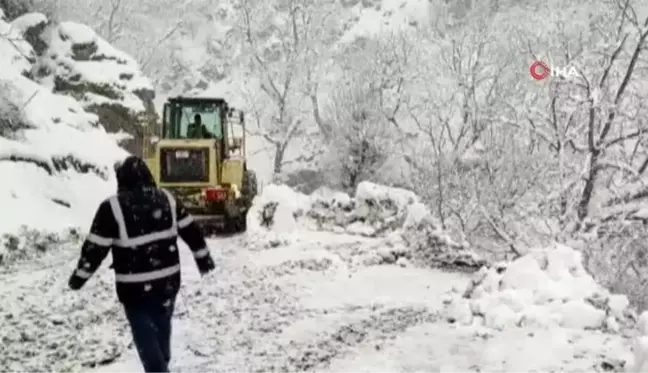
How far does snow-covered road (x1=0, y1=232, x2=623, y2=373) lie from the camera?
602 cm

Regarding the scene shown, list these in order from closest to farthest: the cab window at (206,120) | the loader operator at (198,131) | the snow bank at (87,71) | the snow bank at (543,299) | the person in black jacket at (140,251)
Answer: the person in black jacket at (140,251), the snow bank at (543,299), the loader operator at (198,131), the cab window at (206,120), the snow bank at (87,71)

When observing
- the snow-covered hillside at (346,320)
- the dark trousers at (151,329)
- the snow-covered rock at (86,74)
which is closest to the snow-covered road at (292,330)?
the snow-covered hillside at (346,320)

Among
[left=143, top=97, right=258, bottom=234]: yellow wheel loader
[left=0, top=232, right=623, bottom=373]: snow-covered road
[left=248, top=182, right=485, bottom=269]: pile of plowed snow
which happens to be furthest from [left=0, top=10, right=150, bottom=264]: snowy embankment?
[left=0, top=232, right=623, bottom=373]: snow-covered road

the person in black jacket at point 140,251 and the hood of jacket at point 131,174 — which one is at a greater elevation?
the hood of jacket at point 131,174

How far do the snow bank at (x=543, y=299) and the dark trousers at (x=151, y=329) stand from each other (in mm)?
3396

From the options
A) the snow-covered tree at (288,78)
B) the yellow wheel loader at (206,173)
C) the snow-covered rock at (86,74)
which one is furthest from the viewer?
the snow-covered tree at (288,78)

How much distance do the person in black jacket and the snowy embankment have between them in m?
8.13

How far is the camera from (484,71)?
3303cm

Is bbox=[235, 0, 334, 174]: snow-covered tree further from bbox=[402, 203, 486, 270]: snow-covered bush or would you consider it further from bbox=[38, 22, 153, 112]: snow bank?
bbox=[402, 203, 486, 270]: snow-covered bush

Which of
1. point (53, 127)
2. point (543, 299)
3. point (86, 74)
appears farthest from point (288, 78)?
point (543, 299)

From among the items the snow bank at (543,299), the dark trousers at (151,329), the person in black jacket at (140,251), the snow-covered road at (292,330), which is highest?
the person in black jacket at (140,251)

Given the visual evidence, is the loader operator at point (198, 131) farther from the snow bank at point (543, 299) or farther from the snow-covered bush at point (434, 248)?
the snow bank at point (543, 299)

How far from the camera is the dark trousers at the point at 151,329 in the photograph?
14.9ft

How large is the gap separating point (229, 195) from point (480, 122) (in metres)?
16.0
